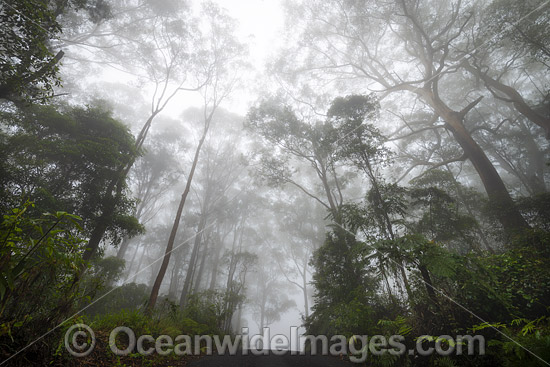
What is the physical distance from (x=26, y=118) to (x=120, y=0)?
15.1 m

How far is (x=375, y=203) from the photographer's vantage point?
6.25m

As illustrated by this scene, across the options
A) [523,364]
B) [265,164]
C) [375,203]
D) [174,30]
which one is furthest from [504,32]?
[174,30]

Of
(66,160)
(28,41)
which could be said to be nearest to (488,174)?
(28,41)

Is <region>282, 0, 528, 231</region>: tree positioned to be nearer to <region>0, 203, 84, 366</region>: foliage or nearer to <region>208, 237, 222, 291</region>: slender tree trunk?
<region>0, 203, 84, 366</region>: foliage

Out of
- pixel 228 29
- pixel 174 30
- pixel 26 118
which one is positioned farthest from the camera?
pixel 228 29

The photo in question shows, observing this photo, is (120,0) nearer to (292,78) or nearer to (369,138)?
(292,78)

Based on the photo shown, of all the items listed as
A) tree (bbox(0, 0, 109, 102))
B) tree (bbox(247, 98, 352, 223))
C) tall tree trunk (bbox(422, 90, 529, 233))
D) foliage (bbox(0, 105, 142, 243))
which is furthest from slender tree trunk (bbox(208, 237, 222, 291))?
tall tree trunk (bbox(422, 90, 529, 233))

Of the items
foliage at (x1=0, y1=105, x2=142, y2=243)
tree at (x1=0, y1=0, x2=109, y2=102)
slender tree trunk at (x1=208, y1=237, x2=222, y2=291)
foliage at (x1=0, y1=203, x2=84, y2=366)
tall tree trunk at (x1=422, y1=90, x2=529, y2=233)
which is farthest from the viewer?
slender tree trunk at (x1=208, y1=237, x2=222, y2=291)

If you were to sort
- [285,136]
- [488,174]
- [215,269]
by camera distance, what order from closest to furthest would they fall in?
[488,174] → [285,136] → [215,269]

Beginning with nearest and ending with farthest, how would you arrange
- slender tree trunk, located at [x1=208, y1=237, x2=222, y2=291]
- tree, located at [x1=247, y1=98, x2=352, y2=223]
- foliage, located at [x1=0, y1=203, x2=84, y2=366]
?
foliage, located at [x1=0, y1=203, x2=84, y2=366]
tree, located at [x1=247, y1=98, x2=352, y2=223]
slender tree trunk, located at [x1=208, y1=237, x2=222, y2=291]

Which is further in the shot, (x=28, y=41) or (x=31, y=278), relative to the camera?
(x=28, y=41)

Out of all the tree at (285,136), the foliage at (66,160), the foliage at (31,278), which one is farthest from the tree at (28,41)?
the tree at (285,136)

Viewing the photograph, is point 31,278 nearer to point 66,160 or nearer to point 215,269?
point 66,160

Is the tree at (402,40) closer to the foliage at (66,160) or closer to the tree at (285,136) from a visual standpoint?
the tree at (285,136)
